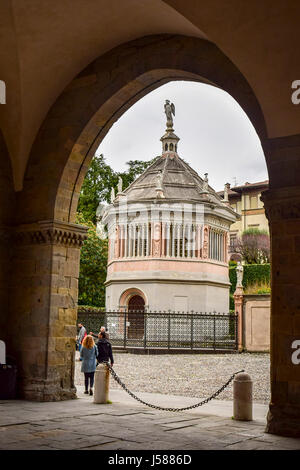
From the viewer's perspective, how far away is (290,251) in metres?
6.42

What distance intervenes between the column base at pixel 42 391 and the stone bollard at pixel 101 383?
0.59 m

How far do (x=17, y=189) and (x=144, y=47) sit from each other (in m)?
3.21

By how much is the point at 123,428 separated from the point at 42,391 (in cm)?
255

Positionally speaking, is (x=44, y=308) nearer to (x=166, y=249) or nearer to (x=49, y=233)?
(x=49, y=233)

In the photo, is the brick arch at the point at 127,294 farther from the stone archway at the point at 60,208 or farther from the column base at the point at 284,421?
the column base at the point at 284,421

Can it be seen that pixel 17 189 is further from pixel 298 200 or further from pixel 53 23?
pixel 298 200

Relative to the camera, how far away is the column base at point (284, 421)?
6.05 metres

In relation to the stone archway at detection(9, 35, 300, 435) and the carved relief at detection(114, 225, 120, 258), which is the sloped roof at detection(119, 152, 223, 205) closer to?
the carved relief at detection(114, 225, 120, 258)

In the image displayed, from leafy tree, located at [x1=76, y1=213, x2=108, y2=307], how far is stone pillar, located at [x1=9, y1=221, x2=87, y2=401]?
2273 centimetres

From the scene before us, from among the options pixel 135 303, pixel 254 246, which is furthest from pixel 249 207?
pixel 135 303

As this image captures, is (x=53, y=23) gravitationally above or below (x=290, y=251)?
above

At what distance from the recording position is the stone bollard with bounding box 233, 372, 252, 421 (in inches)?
278

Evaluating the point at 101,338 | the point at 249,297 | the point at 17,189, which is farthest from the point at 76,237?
the point at 249,297


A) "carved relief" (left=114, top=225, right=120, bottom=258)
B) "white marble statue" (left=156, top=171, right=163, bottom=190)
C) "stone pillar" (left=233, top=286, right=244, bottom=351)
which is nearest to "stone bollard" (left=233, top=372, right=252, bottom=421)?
"stone pillar" (left=233, top=286, right=244, bottom=351)
